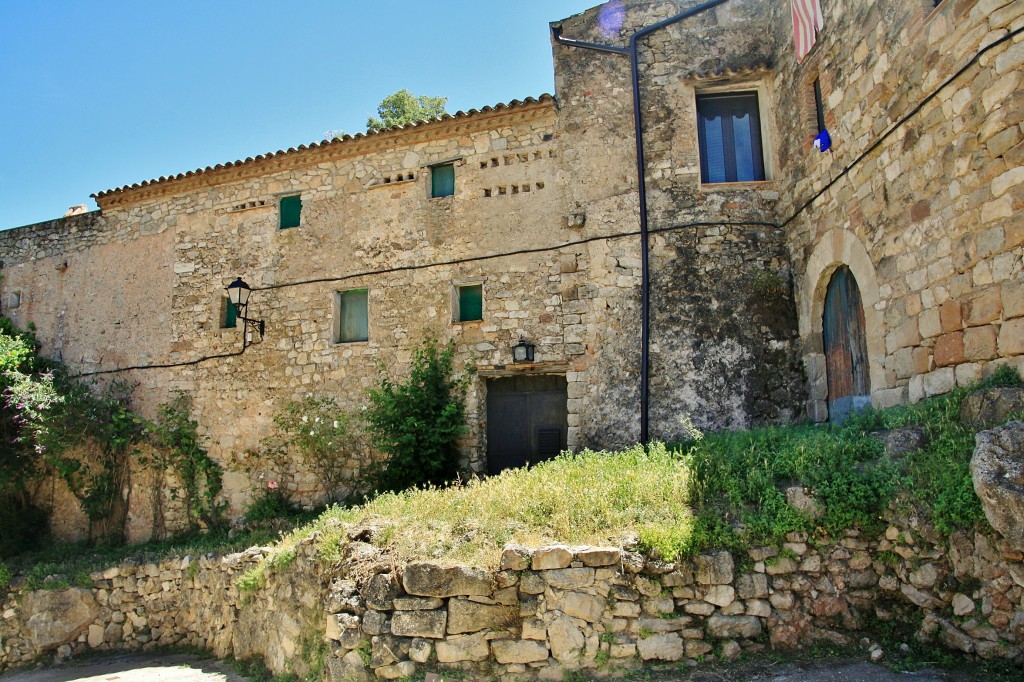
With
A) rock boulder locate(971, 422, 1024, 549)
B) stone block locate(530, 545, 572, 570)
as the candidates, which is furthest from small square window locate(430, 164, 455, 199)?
rock boulder locate(971, 422, 1024, 549)

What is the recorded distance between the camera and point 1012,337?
594 cm

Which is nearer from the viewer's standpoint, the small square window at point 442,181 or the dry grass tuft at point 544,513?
the dry grass tuft at point 544,513

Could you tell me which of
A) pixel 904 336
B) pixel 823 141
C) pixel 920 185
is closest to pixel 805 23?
pixel 823 141

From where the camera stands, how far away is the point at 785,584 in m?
5.62

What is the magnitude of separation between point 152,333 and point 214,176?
302 centimetres

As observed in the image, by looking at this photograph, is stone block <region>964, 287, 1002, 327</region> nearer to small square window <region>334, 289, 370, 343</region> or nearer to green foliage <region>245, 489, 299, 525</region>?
small square window <region>334, 289, 370, 343</region>

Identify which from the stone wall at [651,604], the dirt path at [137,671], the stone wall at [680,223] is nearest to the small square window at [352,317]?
the stone wall at [680,223]

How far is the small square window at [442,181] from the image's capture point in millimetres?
11711

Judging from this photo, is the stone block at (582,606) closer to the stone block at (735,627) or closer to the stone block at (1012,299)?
the stone block at (735,627)

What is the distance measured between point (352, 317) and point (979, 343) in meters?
8.77

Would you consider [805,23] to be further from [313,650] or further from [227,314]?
[227,314]

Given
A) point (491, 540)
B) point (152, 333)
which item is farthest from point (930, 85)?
point (152, 333)

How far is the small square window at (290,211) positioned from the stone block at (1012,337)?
10.3 m

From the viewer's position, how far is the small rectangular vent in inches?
420
